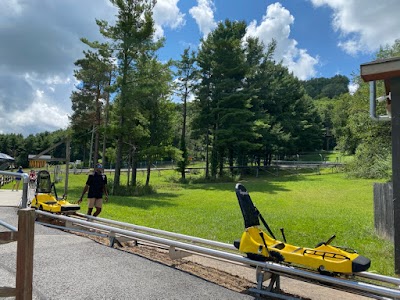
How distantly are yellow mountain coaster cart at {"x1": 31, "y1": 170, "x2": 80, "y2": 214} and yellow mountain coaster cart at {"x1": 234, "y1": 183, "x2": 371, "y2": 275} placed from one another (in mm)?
5937

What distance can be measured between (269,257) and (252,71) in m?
33.4

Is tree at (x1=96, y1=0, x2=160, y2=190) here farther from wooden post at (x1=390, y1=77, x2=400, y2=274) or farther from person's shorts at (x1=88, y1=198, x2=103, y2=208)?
wooden post at (x1=390, y1=77, x2=400, y2=274)

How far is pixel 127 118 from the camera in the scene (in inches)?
894

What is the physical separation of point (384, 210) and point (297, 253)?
18.7 feet

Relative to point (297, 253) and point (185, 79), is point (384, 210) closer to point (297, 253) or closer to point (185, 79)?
point (297, 253)

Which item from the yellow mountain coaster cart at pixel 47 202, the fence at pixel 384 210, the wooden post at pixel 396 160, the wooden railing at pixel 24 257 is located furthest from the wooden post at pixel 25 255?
the fence at pixel 384 210

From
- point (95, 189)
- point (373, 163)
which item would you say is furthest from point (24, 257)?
point (373, 163)

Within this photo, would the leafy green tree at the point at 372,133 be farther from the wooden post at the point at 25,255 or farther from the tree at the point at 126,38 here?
the wooden post at the point at 25,255

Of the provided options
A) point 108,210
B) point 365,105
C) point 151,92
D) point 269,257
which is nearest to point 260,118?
point 365,105

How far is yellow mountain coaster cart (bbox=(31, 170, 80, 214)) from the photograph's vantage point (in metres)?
9.32

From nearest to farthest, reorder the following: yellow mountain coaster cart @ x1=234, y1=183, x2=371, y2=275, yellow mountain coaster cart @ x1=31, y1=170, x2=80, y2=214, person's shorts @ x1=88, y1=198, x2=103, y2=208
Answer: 1. yellow mountain coaster cart @ x1=234, y1=183, x2=371, y2=275
2. yellow mountain coaster cart @ x1=31, y1=170, x2=80, y2=214
3. person's shorts @ x1=88, y1=198, x2=103, y2=208

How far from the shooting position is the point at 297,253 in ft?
15.1

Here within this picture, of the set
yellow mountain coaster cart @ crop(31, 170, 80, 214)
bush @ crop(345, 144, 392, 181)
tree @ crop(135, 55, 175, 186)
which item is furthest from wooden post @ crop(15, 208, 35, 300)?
bush @ crop(345, 144, 392, 181)

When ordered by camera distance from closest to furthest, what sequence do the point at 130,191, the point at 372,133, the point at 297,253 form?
the point at 297,253 → the point at 372,133 → the point at 130,191
